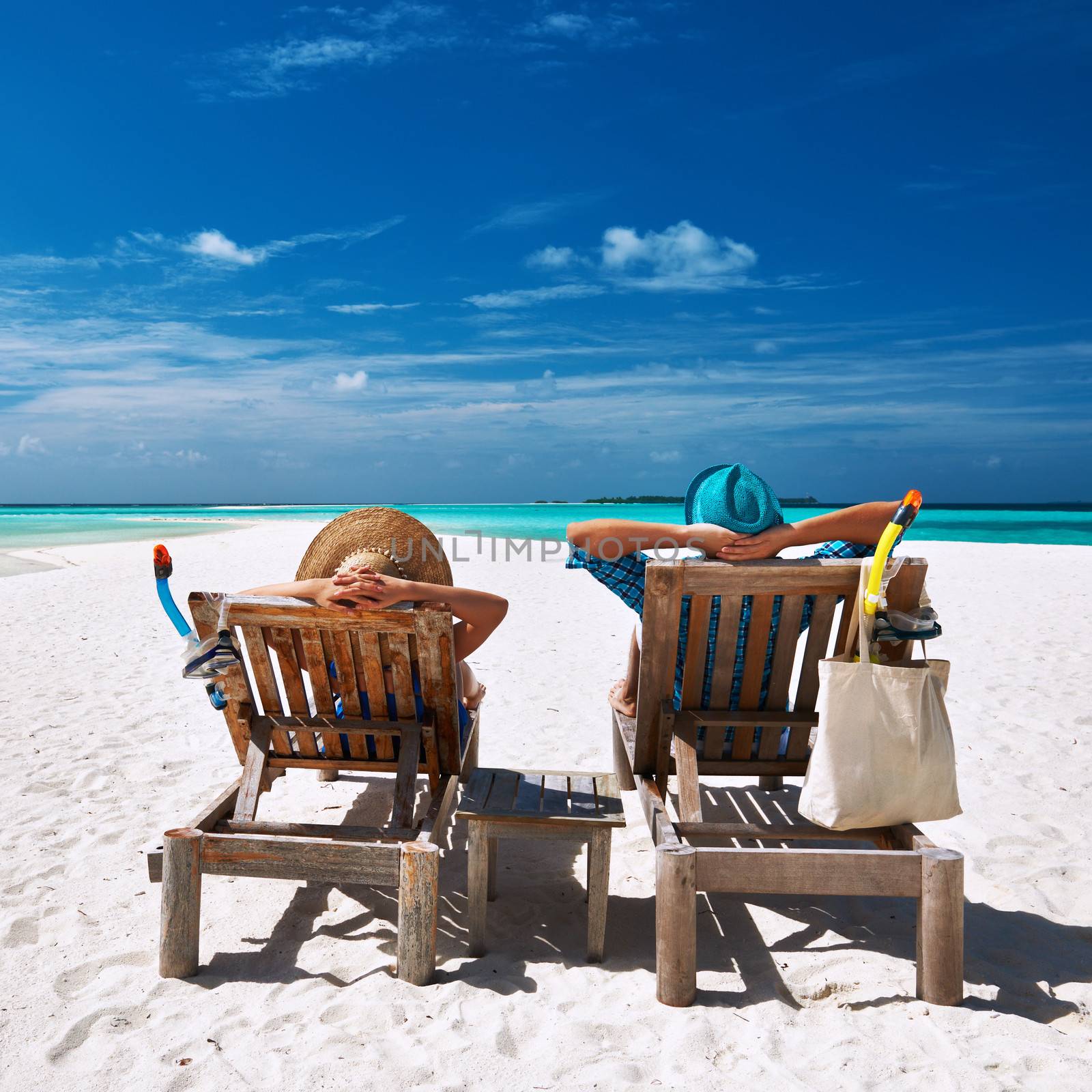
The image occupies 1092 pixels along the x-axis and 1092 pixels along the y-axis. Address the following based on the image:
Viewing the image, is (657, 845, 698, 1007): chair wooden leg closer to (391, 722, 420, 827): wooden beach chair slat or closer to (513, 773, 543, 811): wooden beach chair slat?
(513, 773, 543, 811): wooden beach chair slat

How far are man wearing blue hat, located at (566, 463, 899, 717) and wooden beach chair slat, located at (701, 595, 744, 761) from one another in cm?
3

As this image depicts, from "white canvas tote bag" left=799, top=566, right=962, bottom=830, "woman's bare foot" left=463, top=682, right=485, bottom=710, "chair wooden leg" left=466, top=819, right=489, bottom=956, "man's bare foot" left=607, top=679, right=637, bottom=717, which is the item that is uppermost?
"white canvas tote bag" left=799, top=566, right=962, bottom=830

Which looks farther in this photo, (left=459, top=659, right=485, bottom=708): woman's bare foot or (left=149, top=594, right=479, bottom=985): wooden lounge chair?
(left=459, top=659, right=485, bottom=708): woman's bare foot

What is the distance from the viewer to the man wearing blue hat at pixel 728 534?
9.05 feet

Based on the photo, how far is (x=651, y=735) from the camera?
118 inches

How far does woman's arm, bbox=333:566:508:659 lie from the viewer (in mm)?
2705

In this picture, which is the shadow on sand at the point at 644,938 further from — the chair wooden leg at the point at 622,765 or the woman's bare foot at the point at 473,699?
the woman's bare foot at the point at 473,699

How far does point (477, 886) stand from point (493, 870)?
1.17 feet

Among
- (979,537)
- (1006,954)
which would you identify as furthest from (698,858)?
(979,537)

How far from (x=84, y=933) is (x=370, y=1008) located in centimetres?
116

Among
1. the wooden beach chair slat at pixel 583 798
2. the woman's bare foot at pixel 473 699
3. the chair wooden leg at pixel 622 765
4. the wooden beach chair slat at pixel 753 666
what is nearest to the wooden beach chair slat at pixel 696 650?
the wooden beach chair slat at pixel 753 666

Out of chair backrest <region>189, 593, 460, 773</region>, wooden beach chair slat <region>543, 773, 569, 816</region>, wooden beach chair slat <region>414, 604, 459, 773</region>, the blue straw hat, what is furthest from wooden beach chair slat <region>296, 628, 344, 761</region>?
the blue straw hat

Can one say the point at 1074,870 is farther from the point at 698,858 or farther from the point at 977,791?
the point at 698,858

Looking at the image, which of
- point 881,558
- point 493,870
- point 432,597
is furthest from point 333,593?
point 881,558
